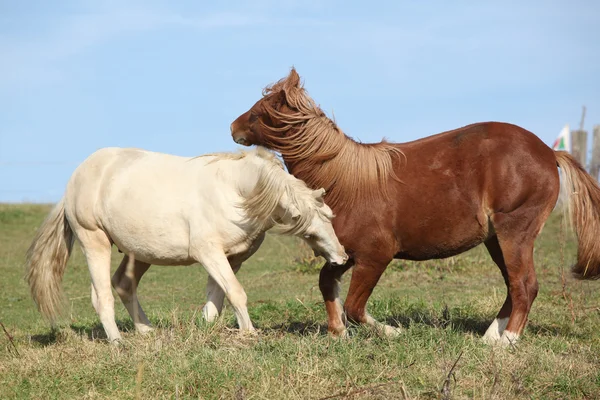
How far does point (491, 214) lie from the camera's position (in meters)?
5.70

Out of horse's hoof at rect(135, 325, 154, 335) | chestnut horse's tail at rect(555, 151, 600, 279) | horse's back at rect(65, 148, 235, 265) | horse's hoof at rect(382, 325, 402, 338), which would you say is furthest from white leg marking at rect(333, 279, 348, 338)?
chestnut horse's tail at rect(555, 151, 600, 279)

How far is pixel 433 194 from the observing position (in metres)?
5.70

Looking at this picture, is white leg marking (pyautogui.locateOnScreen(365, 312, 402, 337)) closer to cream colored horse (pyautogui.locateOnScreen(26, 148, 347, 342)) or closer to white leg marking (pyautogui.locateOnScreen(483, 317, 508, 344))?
cream colored horse (pyautogui.locateOnScreen(26, 148, 347, 342))

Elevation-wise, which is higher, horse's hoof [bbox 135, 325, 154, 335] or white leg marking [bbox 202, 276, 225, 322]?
white leg marking [bbox 202, 276, 225, 322]

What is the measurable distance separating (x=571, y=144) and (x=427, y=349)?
1411cm

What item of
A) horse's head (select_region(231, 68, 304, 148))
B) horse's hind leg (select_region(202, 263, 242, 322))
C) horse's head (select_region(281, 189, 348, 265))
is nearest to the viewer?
horse's head (select_region(281, 189, 348, 265))

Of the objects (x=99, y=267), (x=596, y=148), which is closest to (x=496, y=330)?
(x=99, y=267)

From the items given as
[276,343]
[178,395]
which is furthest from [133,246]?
[178,395]

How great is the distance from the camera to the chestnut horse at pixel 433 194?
18.6 feet

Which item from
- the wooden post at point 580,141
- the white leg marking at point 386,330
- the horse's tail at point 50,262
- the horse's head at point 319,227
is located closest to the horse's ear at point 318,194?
the horse's head at point 319,227

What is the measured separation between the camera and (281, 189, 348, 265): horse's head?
555cm

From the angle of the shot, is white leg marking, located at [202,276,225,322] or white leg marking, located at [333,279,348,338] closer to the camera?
white leg marking, located at [333,279,348,338]

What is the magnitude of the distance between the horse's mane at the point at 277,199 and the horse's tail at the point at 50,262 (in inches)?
73.8

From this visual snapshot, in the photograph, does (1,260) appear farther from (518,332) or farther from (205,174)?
(518,332)
